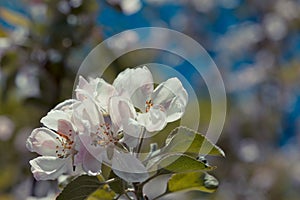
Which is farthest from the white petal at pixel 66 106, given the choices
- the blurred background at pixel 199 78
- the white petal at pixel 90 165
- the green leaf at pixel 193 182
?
the blurred background at pixel 199 78

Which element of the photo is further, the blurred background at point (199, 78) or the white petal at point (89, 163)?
the blurred background at point (199, 78)

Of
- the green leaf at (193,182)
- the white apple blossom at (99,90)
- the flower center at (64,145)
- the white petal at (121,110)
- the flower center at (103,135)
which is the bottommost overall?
the green leaf at (193,182)

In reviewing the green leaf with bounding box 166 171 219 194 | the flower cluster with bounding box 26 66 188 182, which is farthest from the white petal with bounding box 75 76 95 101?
the green leaf with bounding box 166 171 219 194

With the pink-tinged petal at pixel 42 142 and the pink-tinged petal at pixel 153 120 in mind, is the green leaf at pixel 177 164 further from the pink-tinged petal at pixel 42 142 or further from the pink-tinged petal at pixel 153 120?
the pink-tinged petal at pixel 42 142

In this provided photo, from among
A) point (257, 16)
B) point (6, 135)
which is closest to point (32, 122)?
point (6, 135)

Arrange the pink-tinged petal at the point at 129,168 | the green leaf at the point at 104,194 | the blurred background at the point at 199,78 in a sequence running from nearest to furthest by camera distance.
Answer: the pink-tinged petal at the point at 129,168 → the green leaf at the point at 104,194 → the blurred background at the point at 199,78

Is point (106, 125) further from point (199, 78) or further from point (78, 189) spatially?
point (199, 78)

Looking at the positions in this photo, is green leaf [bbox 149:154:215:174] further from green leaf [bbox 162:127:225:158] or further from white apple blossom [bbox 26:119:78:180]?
white apple blossom [bbox 26:119:78:180]

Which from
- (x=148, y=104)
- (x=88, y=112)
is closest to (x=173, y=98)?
A: (x=148, y=104)
